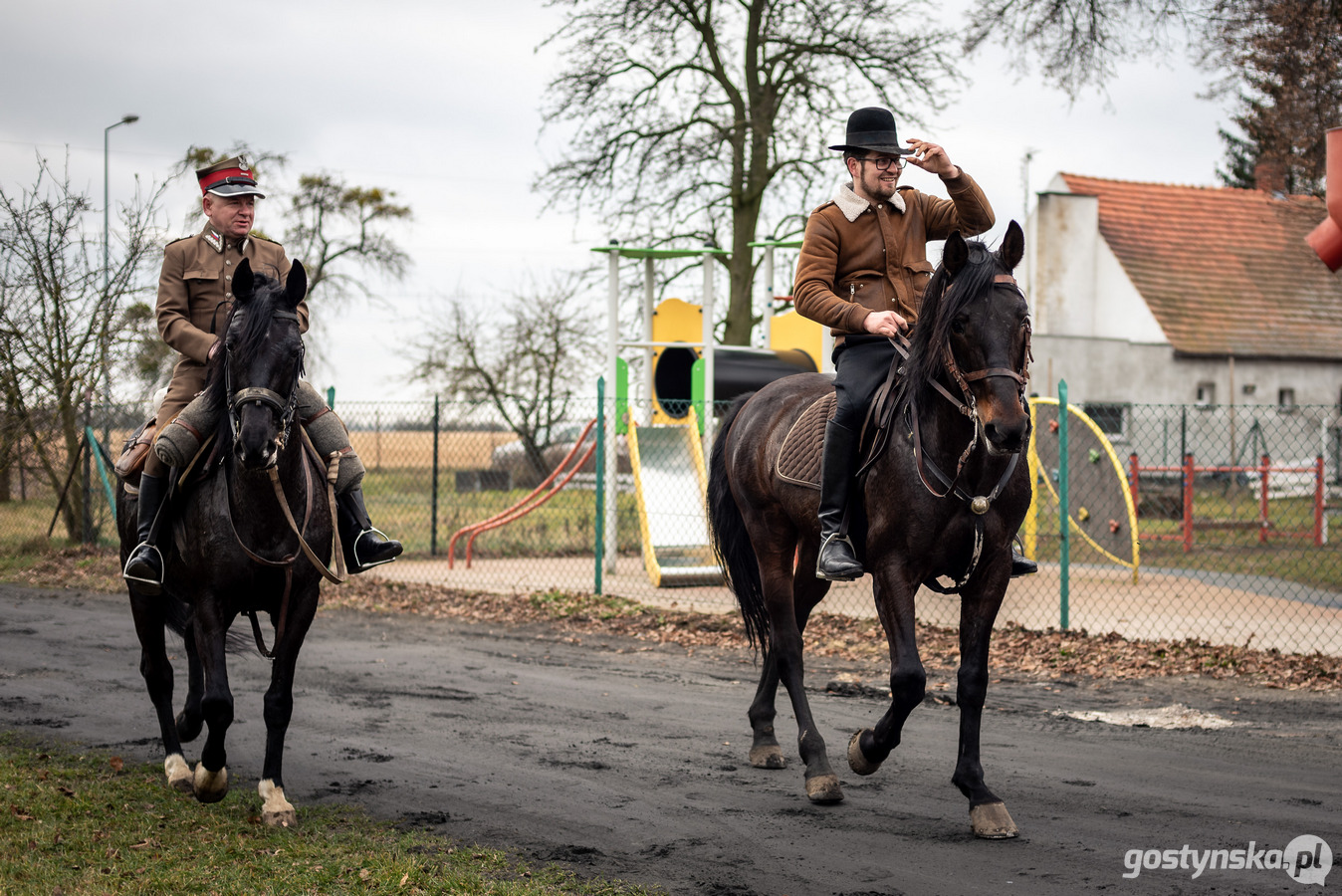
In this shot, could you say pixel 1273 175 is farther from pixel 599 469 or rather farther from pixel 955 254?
pixel 955 254

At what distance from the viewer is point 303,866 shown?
435cm

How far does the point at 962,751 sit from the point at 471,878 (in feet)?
6.72

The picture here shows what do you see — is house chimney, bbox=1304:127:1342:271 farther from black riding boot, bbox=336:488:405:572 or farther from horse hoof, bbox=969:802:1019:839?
black riding boot, bbox=336:488:405:572

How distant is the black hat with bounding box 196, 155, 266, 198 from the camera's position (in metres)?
5.53

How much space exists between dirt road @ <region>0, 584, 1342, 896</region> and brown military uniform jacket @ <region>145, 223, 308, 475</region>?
190 cm

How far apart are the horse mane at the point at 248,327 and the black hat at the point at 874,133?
8.46ft

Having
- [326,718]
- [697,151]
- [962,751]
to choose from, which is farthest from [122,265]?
[962,751]

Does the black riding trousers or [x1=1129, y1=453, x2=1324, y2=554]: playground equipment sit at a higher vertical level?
the black riding trousers

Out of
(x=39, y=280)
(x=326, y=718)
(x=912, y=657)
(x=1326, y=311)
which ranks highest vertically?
(x=1326, y=311)

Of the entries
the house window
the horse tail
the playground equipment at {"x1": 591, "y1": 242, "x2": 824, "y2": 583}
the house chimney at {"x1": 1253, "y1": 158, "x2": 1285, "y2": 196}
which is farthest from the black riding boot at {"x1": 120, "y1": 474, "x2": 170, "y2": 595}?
the house window

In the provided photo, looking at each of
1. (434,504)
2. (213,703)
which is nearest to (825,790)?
(213,703)

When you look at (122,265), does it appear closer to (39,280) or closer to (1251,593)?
(39,280)

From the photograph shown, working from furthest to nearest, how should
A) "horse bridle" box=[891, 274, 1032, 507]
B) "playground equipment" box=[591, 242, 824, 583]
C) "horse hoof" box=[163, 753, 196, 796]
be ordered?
1. "playground equipment" box=[591, 242, 824, 583]
2. "horse hoof" box=[163, 753, 196, 796]
3. "horse bridle" box=[891, 274, 1032, 507]

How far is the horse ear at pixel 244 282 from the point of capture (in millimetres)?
4898
